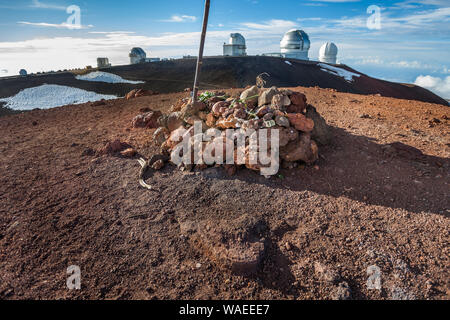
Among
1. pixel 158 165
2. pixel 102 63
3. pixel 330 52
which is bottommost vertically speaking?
pixel 158 165

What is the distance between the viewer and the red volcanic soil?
338cm

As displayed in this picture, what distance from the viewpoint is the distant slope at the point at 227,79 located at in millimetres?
21047

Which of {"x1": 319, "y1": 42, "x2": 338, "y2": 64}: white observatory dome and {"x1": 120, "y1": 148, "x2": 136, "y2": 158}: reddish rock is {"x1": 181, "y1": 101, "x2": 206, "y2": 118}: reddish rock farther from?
{"x1": 319, "y1": 42, "x2": 338, "y2": 64}: white observatory dome

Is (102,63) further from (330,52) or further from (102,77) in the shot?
(330,52)

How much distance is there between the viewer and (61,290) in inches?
133

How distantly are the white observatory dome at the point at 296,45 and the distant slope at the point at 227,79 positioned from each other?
1227cm

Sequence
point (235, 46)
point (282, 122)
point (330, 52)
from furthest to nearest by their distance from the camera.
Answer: point (330, 52) → point (235, 46) → point (282, 122)

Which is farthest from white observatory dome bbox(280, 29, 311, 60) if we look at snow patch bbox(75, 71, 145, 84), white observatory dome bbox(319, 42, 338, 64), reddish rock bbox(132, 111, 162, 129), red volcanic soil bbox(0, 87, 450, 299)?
red volcanic soil bbox(0, 87, 450, 299)

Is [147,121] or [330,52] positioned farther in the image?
[330,52]

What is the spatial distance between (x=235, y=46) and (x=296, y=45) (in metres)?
9.27

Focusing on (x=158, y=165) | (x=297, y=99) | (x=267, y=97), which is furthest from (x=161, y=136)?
(x=297, y=99)

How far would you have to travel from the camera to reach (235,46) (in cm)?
3797

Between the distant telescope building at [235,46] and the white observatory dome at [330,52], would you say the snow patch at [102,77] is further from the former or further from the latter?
the white observatory dome at [330,52]

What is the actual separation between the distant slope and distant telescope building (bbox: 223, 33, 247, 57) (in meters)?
10.9
